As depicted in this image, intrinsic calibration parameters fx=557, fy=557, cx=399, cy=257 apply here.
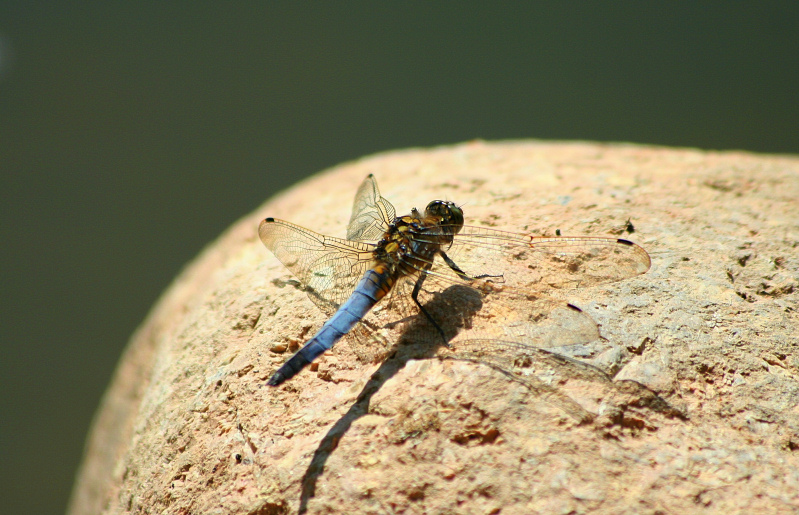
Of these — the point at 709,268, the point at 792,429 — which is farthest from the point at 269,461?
the point at 709,268

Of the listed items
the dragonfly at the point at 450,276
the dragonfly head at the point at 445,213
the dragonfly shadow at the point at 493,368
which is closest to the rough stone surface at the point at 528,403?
the dragonfly shadow at the point at 493,368

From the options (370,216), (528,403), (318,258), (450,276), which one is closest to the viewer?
(528,403)

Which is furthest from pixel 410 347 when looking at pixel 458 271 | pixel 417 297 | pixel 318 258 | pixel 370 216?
pixel 370 216

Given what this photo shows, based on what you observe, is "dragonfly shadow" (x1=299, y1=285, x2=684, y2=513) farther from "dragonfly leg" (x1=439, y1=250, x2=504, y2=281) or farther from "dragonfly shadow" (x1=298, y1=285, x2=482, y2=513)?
"dragonfly leg" (x1=439, y1=250, x2=504, y2=281)

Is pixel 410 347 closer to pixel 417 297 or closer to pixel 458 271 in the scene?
pixel 417 297

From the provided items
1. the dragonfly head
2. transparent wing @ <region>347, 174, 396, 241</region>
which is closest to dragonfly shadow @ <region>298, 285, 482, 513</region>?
the dragonfly head

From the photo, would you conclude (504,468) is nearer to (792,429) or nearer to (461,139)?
(792,429)
